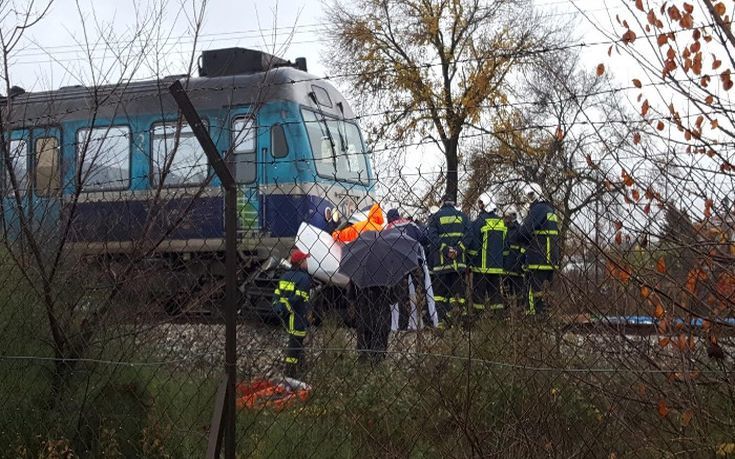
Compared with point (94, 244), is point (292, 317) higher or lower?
lower

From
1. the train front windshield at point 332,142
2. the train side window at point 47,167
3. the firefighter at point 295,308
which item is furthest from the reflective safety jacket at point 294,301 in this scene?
the train front windshield at point 332,142

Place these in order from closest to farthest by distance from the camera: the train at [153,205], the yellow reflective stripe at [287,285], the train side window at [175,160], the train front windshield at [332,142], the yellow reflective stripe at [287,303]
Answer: the yellow reflective stripe at [287,303], the train at [153,205], the yellow reflective stripe at [287,285], the train side window at [175,160], the train front windshield at [332,142]

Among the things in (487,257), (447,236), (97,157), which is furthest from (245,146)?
(447,236)

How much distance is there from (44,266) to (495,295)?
2.34 m

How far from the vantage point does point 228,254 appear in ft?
13.3

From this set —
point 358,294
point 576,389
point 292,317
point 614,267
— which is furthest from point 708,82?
point 292,317

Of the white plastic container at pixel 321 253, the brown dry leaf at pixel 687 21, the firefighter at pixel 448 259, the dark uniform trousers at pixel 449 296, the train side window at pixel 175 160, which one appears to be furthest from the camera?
the train side window at pixel 175 160

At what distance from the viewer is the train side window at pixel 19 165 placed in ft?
17.9

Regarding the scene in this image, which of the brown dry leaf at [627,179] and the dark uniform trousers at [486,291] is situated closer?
the brown dry leaf at [627,179]

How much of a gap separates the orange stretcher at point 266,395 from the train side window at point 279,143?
8.09m

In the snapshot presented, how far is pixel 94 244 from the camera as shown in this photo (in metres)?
5.21

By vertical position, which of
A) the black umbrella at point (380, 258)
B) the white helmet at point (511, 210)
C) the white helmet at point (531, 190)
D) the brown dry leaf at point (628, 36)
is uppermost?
the brown dry leaf at point (628, 36)

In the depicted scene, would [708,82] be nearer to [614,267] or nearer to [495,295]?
[614,267]

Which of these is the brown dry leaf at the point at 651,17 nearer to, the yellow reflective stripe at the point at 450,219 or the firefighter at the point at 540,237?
the firefighter at the point at 540,237
